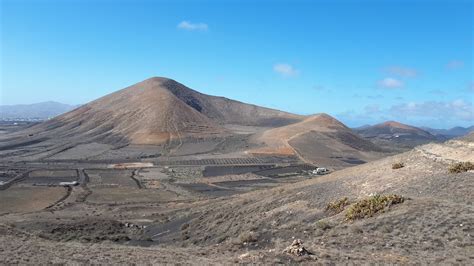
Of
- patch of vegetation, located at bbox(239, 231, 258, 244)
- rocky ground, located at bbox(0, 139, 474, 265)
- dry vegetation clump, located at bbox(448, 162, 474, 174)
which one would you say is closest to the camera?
rocky ground, located at bbox(0, 139, 474, 265)

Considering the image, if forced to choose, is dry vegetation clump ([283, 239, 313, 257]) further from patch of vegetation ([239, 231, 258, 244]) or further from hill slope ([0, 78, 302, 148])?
hill slope ([0, 78, 302, 148])

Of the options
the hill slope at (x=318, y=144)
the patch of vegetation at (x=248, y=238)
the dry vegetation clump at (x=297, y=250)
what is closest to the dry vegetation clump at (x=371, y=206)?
the patch of vegetation at (x=248, y=238)

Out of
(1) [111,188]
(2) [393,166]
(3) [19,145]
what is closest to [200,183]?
(1) [111,188]

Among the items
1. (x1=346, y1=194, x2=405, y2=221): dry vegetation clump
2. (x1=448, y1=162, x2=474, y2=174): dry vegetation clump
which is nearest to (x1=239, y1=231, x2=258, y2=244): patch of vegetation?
(x1=346, y1=194, x2=405, y2=221): dry vegetation clump

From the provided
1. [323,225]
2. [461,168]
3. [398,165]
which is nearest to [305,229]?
[323,225]

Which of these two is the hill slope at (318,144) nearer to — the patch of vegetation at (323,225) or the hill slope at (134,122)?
the hill slope at (134,122)

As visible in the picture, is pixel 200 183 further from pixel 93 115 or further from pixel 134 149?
pixel 93 115

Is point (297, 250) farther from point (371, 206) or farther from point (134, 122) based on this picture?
point (134, 122)
